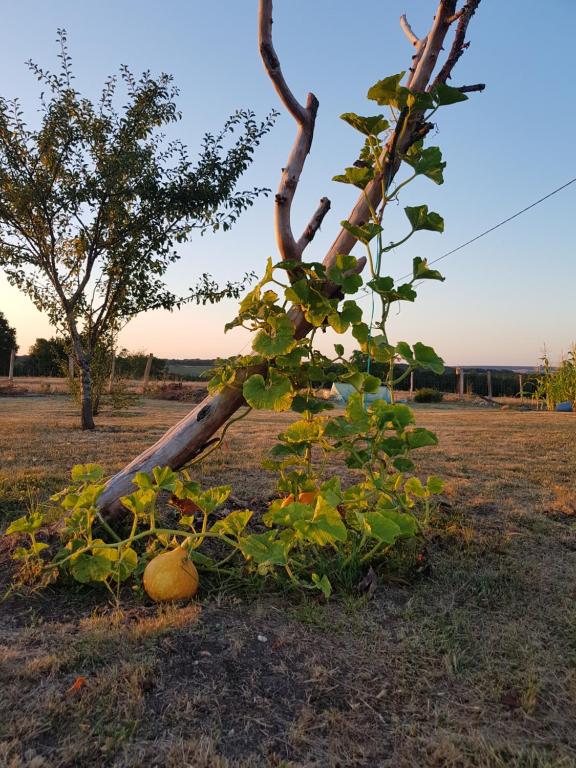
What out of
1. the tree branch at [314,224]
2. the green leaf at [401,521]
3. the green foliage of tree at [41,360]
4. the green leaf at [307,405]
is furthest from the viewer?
the green foliage of tree at [41,360]

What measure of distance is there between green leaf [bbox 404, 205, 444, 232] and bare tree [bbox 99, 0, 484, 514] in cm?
14

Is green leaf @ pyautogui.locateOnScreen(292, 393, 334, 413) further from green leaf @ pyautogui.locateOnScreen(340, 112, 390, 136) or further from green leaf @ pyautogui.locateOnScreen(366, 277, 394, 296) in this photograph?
green leaf @ pyautogui.locateOnScreen(340, 112, 390, 136)

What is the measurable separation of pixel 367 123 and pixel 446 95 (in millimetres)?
331

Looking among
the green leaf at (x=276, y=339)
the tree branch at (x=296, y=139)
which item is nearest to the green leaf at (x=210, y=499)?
the green leaf at (x=276, y=339)

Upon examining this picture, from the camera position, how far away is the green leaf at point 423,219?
2.29 meters

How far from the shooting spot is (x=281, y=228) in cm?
247

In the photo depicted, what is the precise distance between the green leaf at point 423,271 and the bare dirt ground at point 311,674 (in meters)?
1.26

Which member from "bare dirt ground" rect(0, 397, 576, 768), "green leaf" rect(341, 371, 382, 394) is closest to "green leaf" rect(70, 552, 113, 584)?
"bare dirt ground" rect(0, 397, 576, 768)

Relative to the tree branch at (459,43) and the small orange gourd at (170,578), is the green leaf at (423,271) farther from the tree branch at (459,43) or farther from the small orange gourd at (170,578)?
the small orange gourd at (170,578)

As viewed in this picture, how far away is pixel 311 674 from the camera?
5.36ft

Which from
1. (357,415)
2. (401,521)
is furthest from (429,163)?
(401,521)

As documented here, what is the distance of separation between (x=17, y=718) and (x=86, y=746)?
22 cm

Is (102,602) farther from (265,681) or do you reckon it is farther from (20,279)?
(20,279)

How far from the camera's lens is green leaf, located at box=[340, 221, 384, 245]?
222 cm
